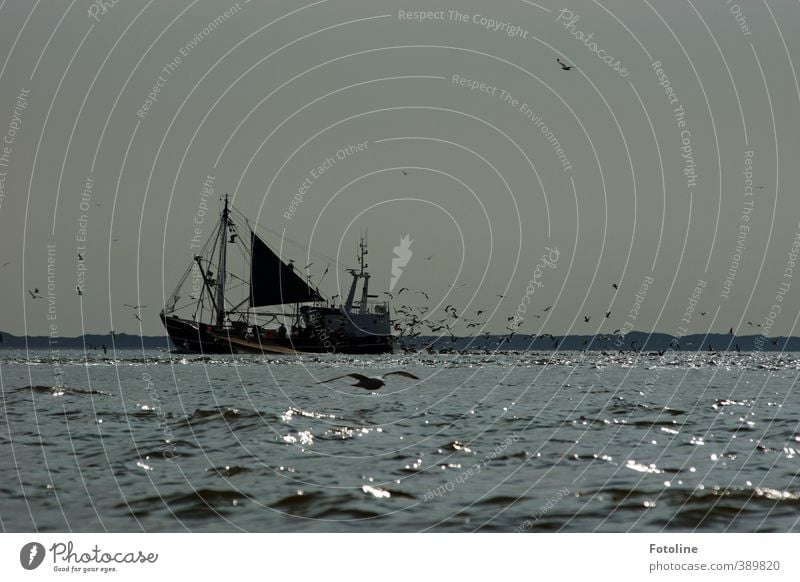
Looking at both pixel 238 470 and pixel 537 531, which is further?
pixel 238 470

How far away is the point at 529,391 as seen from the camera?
42375mm

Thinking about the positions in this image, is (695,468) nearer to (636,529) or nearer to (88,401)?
(636,529)

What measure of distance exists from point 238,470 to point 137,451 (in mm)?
2986

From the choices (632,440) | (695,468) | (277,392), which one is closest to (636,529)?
(695,468)

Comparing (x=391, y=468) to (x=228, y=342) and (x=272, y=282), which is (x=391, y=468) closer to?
(x=272, y=282)

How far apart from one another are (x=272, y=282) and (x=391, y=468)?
349 ft

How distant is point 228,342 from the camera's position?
131625mm

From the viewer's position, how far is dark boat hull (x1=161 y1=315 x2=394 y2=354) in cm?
13238
